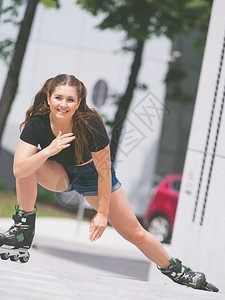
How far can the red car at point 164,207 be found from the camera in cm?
1115

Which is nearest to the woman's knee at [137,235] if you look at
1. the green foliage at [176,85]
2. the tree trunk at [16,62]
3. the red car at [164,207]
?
the red car at [164,207]

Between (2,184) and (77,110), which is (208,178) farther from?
(2,184)

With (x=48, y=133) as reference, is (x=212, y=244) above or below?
below

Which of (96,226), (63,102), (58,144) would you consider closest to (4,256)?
(96,226)

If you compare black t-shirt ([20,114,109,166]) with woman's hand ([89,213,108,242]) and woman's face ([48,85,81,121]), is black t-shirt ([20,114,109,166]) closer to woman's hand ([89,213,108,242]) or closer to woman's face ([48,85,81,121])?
woman's face ([48,85,81,121])

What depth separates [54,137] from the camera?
11.8ft

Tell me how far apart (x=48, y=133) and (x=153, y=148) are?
508 inches

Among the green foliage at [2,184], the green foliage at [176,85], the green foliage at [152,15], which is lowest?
the green foliage at [2,184]

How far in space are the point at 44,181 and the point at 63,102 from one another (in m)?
0.59

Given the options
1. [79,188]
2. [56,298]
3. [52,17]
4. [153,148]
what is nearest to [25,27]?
[52,17]

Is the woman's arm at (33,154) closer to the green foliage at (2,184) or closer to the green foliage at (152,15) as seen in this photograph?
the green foliage at (152,15)

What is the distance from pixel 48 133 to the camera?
3592 mm

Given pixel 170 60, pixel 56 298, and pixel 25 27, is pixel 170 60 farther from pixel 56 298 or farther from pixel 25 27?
pixel 56 298

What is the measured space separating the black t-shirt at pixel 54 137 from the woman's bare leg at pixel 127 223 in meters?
0.36
